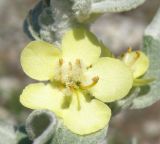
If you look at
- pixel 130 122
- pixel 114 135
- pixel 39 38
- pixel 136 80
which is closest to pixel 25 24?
pixel 39 38

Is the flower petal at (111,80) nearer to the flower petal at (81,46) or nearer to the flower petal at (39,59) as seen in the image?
the flower petal at (81,46)

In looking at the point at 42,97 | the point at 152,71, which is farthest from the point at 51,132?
the point at 152,71

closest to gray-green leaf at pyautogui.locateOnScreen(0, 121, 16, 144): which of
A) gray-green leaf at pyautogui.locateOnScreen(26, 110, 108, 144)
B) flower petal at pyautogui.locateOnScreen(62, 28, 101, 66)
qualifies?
gray-green leaf at pyautogui.locateOnScreen(26, 110, 108, 144)

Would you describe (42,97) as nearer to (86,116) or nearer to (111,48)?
(86,116)

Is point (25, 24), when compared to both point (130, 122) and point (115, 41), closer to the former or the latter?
point (130, 122)

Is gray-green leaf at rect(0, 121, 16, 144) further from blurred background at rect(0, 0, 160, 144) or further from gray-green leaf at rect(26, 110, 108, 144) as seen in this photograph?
blurred background at rect(0, 0, 160, 144)

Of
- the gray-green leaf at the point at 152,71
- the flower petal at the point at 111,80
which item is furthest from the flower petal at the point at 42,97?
the gray-green leaf at the point at 152,71
